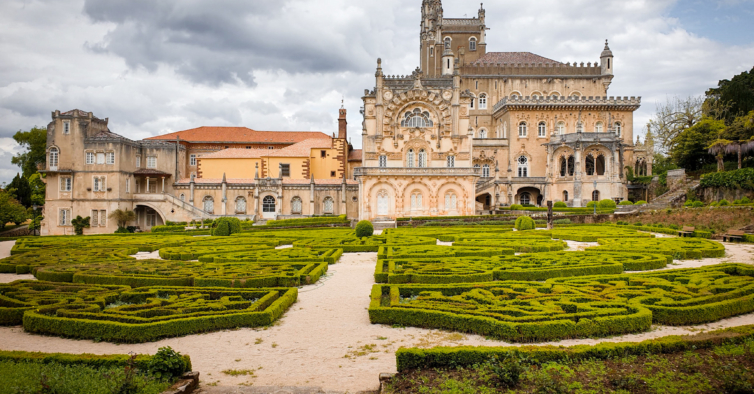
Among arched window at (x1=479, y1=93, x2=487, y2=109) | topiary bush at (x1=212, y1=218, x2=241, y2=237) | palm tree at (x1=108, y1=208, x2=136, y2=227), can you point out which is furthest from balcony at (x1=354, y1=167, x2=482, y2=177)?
palm tree at (x1=108, y1=208, x2=136, y2=227)

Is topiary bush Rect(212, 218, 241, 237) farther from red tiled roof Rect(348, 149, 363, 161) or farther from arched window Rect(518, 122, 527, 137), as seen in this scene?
A: arched window Rect(518, 122, 527, 137)

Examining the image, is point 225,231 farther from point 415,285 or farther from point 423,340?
point 423,340

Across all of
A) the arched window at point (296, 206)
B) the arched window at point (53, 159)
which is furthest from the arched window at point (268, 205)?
the arched window at point (53, 159)

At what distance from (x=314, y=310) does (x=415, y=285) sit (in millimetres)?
2683

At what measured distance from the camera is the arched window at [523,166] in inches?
2212

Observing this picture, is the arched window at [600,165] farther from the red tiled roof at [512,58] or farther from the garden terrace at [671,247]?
the garden terrace at [671,247]

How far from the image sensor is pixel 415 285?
469 inches

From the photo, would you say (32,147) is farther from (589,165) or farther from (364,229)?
(589,165)

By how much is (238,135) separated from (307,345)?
52566 mm

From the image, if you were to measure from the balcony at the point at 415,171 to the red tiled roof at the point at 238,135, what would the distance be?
16.7m

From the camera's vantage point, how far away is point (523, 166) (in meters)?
56.5

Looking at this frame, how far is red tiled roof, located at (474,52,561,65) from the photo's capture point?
62969 mm

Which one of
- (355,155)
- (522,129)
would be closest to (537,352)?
(355,155)

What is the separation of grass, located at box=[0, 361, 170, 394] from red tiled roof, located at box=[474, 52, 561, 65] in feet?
202
